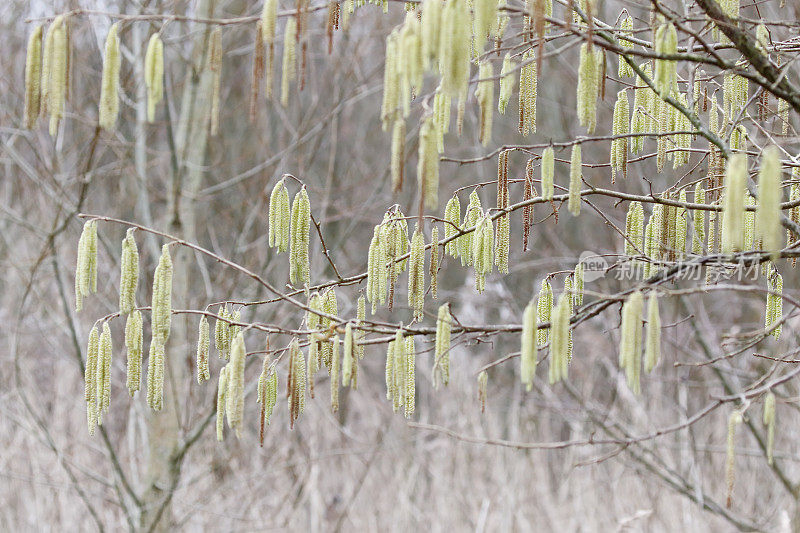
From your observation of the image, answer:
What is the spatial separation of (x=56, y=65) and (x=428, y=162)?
646 millimetres

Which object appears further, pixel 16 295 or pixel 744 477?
pixel 16 295

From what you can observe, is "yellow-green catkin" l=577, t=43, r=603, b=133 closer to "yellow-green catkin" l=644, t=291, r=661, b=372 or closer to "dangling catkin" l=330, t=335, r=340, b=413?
Answer: "yellow-green catkin" l=644, t=291, r=661, b=372

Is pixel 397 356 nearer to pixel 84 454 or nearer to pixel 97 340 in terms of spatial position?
pixel 97 340

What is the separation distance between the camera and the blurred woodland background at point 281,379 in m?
4.08

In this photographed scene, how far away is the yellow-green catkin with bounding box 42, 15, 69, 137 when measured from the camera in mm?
1460

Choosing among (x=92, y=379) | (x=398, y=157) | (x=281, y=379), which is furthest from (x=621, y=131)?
(x=281, y=379)

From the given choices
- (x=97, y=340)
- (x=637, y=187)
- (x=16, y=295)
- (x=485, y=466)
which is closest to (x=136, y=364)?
(x=97, y=340)

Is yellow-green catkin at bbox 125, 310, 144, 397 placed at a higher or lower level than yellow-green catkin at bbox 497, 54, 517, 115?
lower

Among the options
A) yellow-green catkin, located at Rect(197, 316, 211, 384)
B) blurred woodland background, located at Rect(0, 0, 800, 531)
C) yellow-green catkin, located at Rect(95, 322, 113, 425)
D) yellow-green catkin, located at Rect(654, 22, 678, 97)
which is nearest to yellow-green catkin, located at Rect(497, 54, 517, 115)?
yellow-green catkin, located at Rect(654, 22, 678, 97)

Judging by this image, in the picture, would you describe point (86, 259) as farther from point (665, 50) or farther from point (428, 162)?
point (665, 50)

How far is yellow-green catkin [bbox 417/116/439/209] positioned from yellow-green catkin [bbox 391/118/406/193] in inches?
1.3

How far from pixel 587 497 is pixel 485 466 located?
2.33ft

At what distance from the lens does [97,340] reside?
1.78 meters

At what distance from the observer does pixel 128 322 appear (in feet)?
5.72
